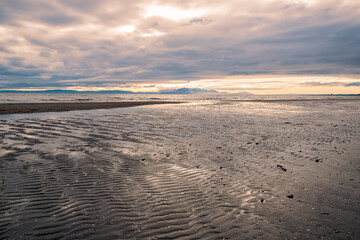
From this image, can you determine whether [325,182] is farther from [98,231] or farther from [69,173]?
[69,173]

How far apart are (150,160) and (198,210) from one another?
465 centimetres

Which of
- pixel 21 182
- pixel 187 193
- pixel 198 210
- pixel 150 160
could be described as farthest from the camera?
pixel 150 160

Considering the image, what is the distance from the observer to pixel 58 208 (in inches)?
216

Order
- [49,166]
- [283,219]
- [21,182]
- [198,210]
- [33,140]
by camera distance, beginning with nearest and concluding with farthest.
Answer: [283,219], [198,210], [21,182], [49,166], [33,140]

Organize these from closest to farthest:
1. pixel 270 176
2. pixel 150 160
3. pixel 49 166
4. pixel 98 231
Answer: pixel 98 231 < pixel 270 176 < pixel 49 166 < pixel 150 160

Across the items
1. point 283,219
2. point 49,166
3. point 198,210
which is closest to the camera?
point 283,219

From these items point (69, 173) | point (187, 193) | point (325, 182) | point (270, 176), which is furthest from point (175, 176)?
point (325, 182)

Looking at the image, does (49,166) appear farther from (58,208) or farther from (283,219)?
(283,219)

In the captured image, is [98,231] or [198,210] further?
[198,210]

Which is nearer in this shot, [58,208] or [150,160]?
[58,208]

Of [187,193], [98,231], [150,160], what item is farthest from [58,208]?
[150,160]

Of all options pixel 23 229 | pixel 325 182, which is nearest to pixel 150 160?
pixel 23 229

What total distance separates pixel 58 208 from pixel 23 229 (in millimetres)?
905

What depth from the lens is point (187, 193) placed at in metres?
6.45
